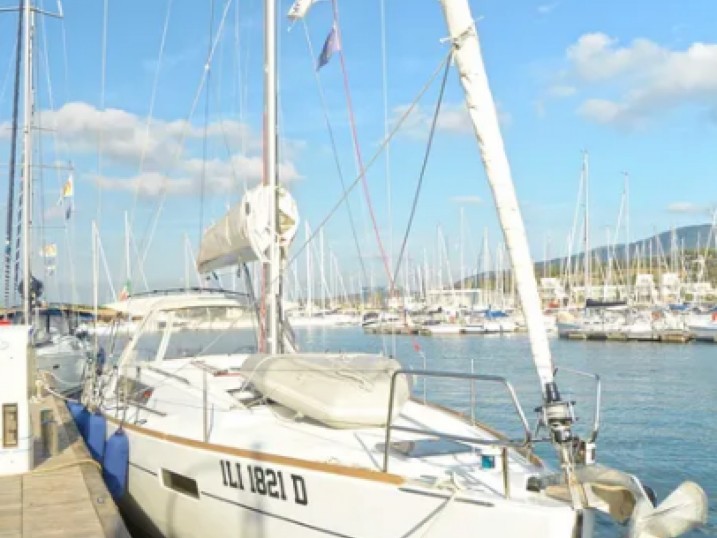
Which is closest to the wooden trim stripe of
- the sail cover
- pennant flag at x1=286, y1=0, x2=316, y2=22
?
the sail cover

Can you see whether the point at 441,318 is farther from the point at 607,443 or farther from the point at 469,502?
the point at 469,502

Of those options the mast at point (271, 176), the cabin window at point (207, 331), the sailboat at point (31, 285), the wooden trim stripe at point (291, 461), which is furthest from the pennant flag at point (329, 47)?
the sailboat at point (31, 285)

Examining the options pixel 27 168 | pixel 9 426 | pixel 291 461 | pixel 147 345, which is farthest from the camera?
pixel 27 168

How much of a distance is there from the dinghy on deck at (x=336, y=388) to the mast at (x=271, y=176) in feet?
5.02

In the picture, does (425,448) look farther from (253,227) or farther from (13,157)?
(13,157)

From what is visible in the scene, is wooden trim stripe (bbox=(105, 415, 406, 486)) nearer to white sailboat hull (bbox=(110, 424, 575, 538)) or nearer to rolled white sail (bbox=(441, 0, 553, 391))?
white sailboat hull (bbox=(110, 424, 575, 538))

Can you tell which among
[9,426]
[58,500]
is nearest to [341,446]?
[58,500]

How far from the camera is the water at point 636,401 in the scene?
13891 millimetres

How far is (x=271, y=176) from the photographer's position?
9750 mm

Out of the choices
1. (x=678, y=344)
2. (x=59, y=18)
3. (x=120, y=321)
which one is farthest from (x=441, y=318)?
(x=120, y=321)

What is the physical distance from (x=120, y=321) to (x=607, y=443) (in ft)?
34.4

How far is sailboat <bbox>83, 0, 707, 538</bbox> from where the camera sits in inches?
209

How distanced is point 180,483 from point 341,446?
6.00ft

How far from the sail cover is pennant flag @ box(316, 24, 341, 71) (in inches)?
96.2
